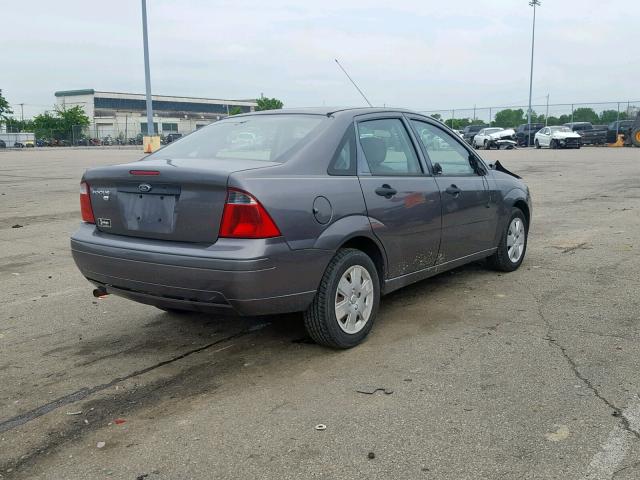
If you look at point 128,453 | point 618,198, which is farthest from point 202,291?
point 618,198

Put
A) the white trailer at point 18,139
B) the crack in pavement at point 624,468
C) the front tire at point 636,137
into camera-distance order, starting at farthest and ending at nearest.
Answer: the white trailer at point 18,139
the front tire at point 636,137
the crack in pavement at point 624,468

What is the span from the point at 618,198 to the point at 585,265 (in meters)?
7.38

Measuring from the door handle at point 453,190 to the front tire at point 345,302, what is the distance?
3.90ft

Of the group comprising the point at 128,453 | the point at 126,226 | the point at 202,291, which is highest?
the point at 126,226

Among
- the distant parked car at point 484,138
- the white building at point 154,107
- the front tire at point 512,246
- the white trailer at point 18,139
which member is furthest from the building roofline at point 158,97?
A: the front tire at point 512,246

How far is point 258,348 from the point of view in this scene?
4.45 m

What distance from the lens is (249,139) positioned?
457 cm

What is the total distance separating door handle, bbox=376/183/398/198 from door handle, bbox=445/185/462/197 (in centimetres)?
78

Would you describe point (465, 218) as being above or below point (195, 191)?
below

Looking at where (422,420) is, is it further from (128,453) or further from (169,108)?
(169,108)

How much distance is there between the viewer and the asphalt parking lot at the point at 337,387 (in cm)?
297

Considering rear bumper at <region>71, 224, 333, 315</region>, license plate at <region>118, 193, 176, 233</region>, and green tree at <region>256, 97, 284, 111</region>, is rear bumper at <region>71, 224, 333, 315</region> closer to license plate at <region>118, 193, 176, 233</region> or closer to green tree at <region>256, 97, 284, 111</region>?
license plate at <region>118, 193, 176, 233</region>

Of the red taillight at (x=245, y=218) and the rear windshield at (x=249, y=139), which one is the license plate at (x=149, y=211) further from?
the rear windshield at (x=249, y=139)

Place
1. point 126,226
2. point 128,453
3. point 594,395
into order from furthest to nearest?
point 126,226 < point 594,395 < point 128,453
